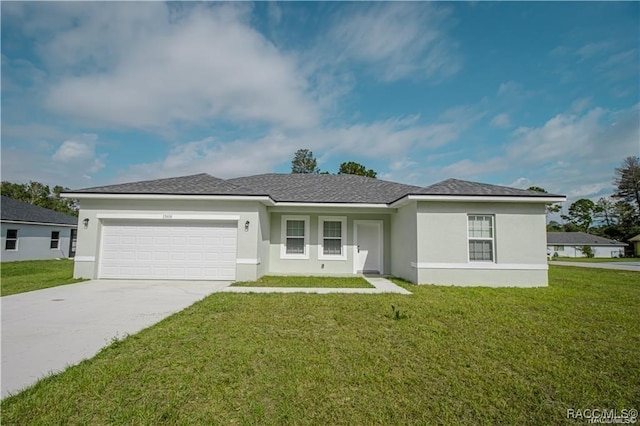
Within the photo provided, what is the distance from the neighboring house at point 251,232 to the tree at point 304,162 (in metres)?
28.1

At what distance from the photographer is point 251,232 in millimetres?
10383

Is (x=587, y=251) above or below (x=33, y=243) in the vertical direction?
below

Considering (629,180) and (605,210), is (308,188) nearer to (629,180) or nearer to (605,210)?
(629,180)

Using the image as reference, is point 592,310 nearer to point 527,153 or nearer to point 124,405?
point 124,405

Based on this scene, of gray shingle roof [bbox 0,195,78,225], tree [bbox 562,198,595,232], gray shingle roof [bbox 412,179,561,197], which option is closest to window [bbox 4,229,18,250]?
gray shingle roof [bbox 0,195,78,225]

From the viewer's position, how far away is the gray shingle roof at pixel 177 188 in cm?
1034

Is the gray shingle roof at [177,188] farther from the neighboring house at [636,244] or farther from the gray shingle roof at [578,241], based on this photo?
the neighboring house at [636,244]

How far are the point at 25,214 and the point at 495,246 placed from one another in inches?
1086

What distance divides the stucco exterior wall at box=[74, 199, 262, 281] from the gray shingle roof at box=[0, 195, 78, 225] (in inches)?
515

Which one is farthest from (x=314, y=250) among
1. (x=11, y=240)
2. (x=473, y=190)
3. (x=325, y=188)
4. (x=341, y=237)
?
(x=11, y=240)

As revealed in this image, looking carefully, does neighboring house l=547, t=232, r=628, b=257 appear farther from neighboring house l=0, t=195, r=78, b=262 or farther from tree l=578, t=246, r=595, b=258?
neighboring house l=0, t=195, r=78, b=262

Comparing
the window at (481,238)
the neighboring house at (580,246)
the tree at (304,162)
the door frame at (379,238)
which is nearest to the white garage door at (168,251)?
the door frame at (379,238)

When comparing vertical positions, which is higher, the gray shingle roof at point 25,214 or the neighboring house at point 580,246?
the gray shingle roof at point 25,214

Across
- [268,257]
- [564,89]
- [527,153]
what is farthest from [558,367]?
[527,153]
